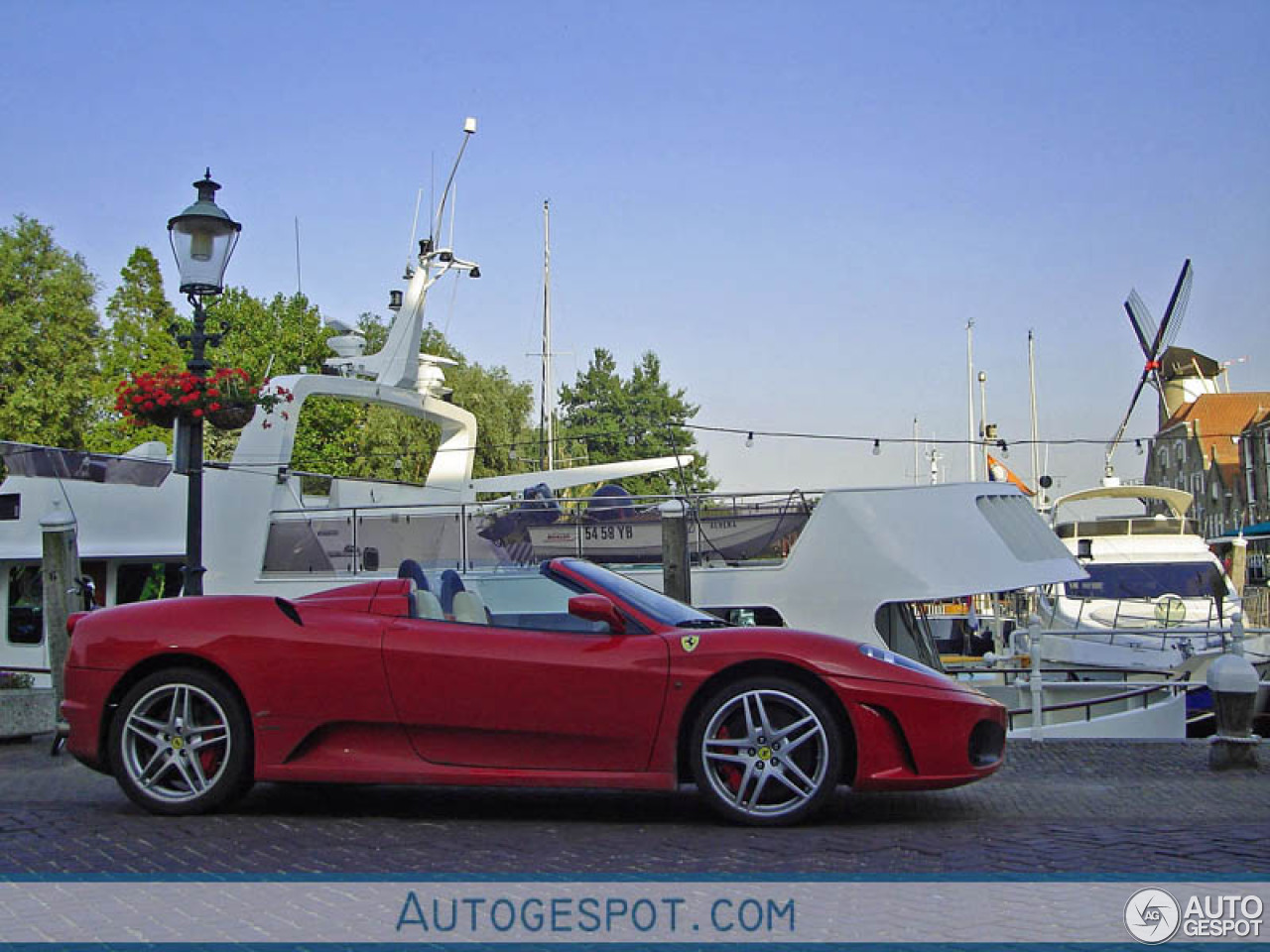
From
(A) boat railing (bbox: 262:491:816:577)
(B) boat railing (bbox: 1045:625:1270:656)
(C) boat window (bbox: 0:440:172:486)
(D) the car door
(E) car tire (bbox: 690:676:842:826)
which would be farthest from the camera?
(B) boat railing (bbox: 1045:625:1270:656)

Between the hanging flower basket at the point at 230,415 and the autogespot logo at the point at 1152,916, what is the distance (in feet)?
31.0

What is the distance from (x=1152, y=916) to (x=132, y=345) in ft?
158

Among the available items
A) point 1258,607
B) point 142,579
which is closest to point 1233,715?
point 142,579

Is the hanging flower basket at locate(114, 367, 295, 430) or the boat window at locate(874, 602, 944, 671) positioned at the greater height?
the hanging flower basket at locate(114, 367, 295, 430)

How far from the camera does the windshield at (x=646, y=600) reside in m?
6.45

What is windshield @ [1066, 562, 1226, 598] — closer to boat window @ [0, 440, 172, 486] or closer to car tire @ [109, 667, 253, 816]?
boat window @ [0, 440, 172, 486]

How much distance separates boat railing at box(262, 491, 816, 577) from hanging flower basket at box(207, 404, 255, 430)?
13.2ft

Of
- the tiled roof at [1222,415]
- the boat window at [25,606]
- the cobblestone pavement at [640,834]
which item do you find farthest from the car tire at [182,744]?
the tiled roof at [1222,415]

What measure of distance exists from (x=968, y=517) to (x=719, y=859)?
9.94 meters

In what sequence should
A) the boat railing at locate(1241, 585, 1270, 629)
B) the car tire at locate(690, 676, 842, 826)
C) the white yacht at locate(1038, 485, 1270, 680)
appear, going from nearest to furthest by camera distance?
the car tire at locate(690, 676, 842, 826) < the white yacht at locate(1038, 485, 1270, 680) < the boat railing at locate(1241, 585, 1270, 629)

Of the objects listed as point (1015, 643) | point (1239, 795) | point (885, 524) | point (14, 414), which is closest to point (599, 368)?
point (14, 414)

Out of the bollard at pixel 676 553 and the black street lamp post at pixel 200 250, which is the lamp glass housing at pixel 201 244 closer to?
the black street lamp post at pixel 200 250

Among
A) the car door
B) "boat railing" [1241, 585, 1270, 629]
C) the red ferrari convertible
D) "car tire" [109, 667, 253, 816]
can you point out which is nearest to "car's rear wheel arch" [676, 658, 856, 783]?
the red ferrari convertible

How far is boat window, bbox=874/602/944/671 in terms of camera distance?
48.6 ft
